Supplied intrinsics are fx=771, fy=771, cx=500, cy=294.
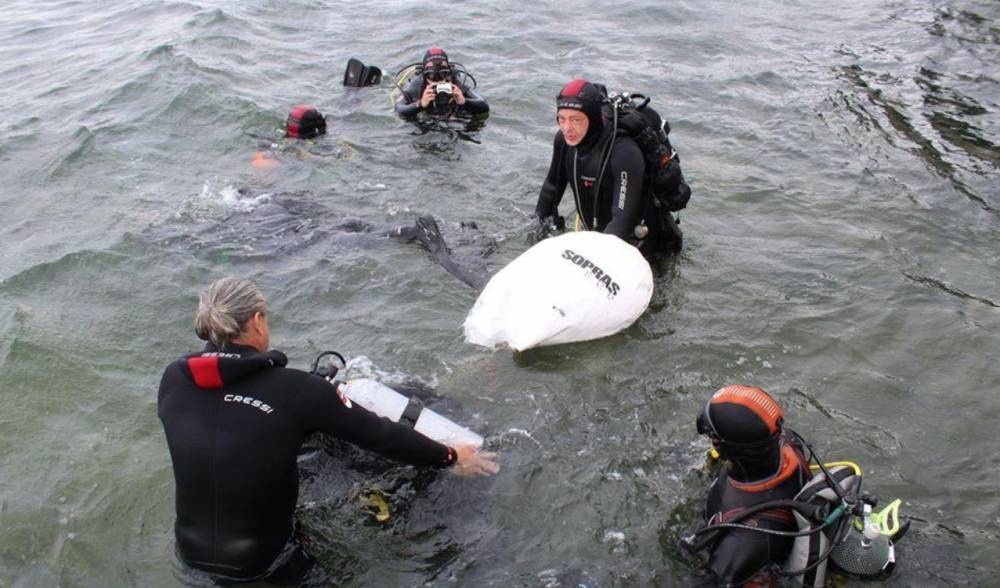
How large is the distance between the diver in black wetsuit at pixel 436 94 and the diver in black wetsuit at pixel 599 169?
3635mm

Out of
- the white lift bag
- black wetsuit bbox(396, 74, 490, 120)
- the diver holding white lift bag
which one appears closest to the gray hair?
the diver holding white lift bag

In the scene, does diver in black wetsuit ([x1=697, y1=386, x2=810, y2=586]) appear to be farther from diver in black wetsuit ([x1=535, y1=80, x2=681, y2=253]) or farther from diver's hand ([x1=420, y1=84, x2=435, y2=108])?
diver's hand ([x1=420, y1=84, x2=435, y2=108])

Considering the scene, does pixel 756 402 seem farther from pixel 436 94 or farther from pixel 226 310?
pixel 436 94

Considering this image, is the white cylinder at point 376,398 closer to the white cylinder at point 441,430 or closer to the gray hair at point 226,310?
the white cylinder at point 441,430

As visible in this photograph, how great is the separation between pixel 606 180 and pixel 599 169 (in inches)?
4.0

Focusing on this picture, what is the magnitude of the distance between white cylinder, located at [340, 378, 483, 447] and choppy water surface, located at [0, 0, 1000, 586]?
0.25m

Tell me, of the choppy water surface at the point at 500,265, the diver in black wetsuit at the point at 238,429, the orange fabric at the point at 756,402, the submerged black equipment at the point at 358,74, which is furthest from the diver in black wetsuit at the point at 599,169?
the submerged black equipment at the point at 358,74

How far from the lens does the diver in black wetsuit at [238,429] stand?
10.5 ft

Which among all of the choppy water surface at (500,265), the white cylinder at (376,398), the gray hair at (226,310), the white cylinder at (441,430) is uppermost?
the gray hair at (226,310)

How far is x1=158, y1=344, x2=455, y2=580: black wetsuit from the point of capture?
10.5ft

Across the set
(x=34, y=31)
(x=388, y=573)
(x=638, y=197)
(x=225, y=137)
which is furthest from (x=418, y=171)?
(x=34, y=31)

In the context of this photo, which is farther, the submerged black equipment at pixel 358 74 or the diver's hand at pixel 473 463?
the submerged black equipment at pixel 358 74

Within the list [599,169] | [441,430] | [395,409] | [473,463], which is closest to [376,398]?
[395,409]

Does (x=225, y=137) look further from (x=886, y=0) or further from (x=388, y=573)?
(x=886, y=0)
